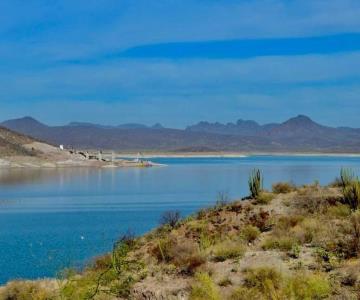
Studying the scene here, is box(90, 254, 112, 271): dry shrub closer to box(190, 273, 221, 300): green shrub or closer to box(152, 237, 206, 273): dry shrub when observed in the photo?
box(152, 237, 206, 273): dry shrub

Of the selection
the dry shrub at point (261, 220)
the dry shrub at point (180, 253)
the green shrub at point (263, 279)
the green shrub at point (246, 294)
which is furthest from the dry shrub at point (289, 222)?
the green shrub at point (246, 294)

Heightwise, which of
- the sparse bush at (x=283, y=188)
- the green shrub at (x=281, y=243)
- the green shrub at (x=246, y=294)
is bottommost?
the green shrub at (x=246, y=294)

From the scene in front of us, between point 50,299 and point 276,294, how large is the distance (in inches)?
212

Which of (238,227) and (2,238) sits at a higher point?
(238,227)

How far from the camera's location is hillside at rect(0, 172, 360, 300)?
13.2 metres

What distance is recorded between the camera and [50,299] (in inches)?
599

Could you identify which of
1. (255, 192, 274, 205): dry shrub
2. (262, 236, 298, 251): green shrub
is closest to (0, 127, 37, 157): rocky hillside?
(255, 192, 274, 205): dry shrub

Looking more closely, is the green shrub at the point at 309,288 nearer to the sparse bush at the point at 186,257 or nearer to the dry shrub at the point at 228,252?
the dry shrub at the point at 228,252

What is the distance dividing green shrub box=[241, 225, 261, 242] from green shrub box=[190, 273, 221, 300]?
3.11 meters

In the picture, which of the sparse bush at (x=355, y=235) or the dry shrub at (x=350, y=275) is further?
the sparse bush at (x=355, y=235)

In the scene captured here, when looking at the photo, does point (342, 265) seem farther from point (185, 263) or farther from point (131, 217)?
point (131, 217)

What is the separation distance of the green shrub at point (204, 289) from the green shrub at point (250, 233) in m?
3.11

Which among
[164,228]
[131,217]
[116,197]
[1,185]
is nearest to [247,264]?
[164,228]

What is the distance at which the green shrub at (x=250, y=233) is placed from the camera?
16906mm
